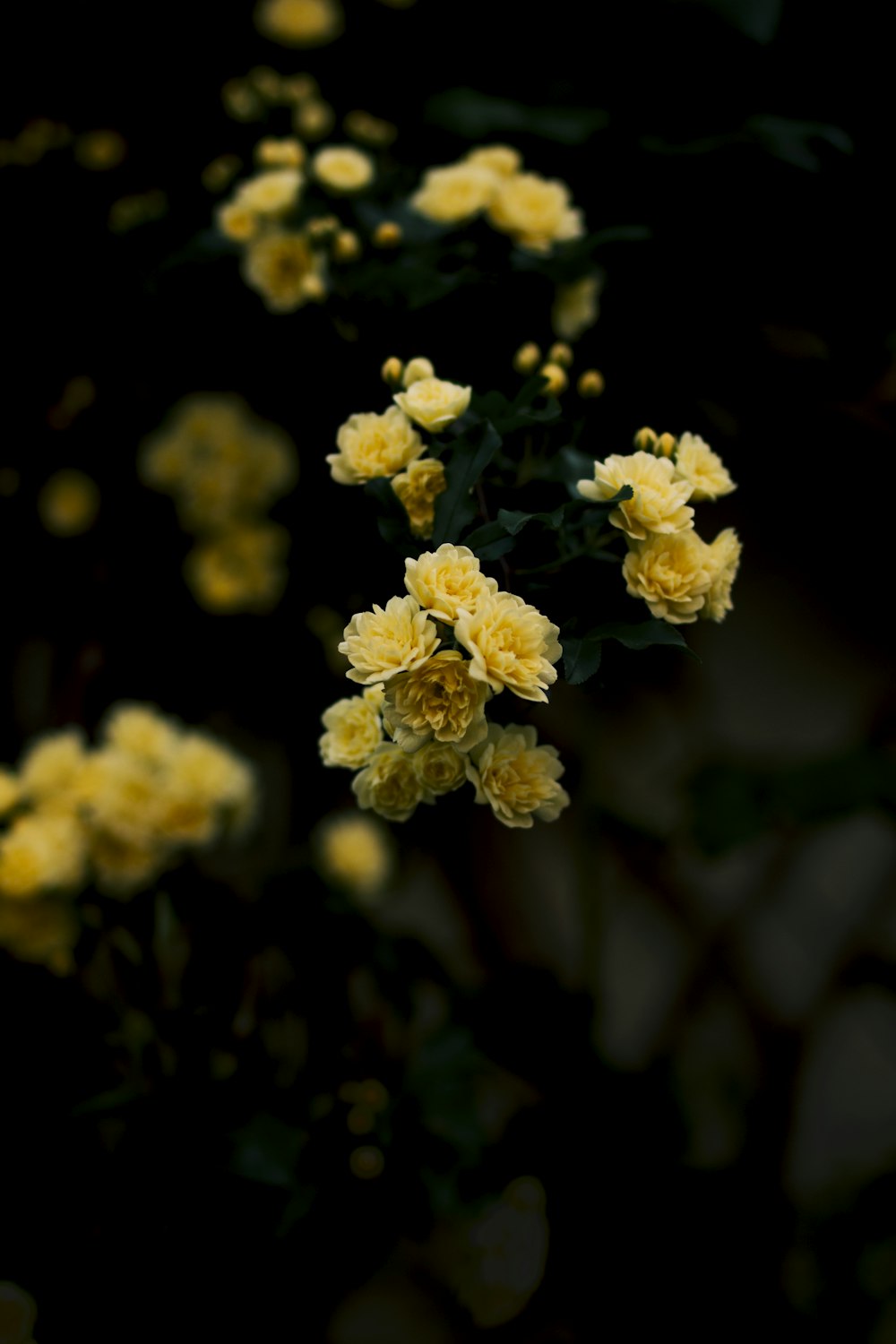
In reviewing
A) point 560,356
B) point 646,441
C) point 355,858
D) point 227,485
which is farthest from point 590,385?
point 355,858

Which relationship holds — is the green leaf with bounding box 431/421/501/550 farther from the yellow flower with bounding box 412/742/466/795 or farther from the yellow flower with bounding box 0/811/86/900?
the yellow flower with bounding box 0/811/86/900

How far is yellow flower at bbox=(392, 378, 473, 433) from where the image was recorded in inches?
23.2

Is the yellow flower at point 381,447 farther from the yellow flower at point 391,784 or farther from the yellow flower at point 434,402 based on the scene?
the yellow flower at point 391,784

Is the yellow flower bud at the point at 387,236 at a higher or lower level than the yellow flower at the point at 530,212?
lower

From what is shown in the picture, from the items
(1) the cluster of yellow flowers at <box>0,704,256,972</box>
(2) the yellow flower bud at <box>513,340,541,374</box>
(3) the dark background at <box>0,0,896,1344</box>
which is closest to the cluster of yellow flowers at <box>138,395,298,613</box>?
(3) the dark background at <box>0,0,896,1344</box>

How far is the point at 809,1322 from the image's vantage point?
1410 mm

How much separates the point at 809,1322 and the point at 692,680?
0.98 metres

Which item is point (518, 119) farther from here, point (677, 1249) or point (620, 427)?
point (677, 1249)

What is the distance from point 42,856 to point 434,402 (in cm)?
57

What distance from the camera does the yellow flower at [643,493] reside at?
557 mm

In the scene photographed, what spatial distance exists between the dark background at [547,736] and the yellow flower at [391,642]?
187 millimetres

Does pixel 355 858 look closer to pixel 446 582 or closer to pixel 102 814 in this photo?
pixel 102 814

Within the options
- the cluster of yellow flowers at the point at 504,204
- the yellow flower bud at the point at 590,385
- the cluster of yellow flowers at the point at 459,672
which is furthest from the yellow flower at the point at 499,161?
the cluster of yellow flowers at the point at 459,672

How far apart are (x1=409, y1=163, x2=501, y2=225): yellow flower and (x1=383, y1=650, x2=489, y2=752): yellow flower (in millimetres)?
466
